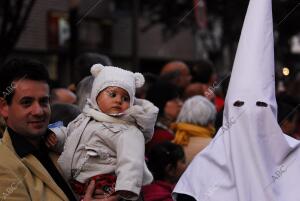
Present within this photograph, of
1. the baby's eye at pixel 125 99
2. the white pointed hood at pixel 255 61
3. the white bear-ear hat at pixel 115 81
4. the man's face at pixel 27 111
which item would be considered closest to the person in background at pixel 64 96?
the white bear-ear hat at pixel 115 81

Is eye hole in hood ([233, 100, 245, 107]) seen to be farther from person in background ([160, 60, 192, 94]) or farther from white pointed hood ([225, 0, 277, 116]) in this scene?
person in background ([160, 60, 192, 94])

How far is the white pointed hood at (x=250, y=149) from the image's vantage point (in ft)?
10.2

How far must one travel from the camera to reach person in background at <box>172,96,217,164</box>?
4.97 meters

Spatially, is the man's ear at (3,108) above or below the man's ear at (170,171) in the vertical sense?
above

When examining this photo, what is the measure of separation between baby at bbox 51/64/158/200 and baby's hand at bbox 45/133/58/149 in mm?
47

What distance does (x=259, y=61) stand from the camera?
3.32 m

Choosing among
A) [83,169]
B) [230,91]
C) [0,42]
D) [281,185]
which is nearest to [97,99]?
[83,169]

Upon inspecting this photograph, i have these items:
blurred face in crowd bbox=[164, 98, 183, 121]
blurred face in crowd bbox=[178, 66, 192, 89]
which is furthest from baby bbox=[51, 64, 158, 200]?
blurred face in crowd bbox=[178, 66, 192, 89]

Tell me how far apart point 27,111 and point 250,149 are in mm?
1050

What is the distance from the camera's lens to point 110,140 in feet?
10.9

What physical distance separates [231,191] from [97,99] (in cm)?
88

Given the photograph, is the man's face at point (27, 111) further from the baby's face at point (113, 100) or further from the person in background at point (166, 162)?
the person in background at point (166, 162)

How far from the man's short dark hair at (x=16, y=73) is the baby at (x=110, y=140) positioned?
36cm

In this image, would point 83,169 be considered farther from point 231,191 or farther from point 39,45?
point 39,45
